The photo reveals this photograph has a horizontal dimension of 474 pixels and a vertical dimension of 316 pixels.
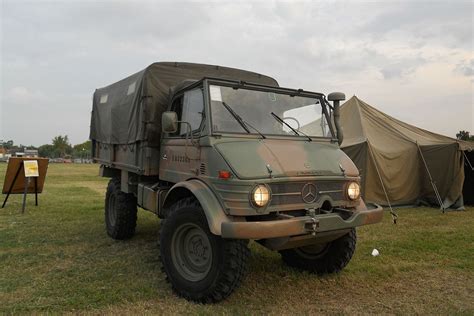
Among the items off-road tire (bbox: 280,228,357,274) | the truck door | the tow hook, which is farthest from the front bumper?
the truck door

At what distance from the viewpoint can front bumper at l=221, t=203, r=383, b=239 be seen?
3.63m

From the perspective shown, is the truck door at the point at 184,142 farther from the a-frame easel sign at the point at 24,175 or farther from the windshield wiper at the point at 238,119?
the a-frame easel sign at the point at 24,175

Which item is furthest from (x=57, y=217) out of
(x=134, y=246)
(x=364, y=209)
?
(x=364, y=209)

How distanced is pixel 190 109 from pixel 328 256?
98.3 inches

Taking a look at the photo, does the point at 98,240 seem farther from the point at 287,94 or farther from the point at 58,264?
the point at 287,94

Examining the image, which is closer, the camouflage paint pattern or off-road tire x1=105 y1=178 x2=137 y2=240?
the camouflage paint pattern

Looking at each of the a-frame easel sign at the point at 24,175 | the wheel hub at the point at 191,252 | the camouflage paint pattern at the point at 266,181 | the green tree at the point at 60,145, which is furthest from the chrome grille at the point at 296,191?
the green tree at the point at 60,145

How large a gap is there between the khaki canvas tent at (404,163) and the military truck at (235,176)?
22.6ft

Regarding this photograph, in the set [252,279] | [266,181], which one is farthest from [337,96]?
[252,279]

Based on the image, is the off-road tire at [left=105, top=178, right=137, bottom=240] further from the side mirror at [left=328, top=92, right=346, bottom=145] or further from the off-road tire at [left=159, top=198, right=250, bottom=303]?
the side mirror at [left=328, top=92, right=346, bottom=145]

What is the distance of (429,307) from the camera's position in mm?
4184

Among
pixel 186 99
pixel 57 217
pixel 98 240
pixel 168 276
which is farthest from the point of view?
pixel 57 217

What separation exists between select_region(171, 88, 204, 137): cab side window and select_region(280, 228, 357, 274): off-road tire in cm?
214

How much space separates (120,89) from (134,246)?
263 centimetres
